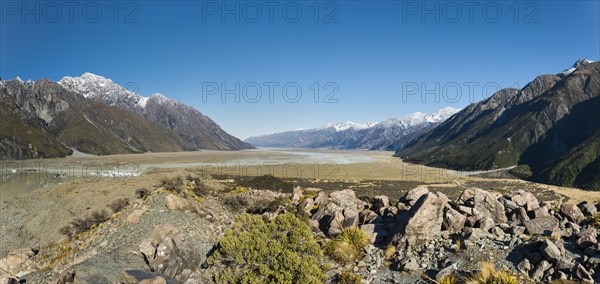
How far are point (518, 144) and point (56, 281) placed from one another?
173 m

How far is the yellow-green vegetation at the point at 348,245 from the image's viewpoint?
17656 millimetres

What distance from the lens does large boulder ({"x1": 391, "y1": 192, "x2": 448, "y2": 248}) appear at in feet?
57.8

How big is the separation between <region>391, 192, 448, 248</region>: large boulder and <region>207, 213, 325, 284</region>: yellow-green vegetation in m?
4.54

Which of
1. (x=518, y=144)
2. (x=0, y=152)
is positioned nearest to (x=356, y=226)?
(x=518, y=144)

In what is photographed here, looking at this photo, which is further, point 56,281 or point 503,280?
point 56,281

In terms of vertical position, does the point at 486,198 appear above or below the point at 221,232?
above

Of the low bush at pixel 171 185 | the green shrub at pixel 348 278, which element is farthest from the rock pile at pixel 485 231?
the low bush at pixel 171 185

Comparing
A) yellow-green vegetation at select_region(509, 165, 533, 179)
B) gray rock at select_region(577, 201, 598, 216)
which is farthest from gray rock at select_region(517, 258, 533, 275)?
yellow-green vegetation at select_region(509, 165, 533, 179)

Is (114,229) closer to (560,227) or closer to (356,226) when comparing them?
(356,226)

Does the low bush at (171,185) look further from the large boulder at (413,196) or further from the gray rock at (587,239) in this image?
the gray rock at (587,239)

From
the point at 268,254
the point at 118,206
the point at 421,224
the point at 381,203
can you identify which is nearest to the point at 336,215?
the point at 381,203

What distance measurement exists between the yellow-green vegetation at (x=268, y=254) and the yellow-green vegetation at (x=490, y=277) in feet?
20.0

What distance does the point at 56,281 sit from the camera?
47.6 ft

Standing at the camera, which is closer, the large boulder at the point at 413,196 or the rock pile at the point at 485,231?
the rock pile at the point at 485,231
